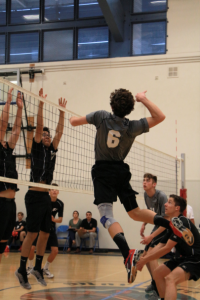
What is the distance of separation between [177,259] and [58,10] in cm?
1178

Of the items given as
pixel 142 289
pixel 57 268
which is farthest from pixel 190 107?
pixel 142 289

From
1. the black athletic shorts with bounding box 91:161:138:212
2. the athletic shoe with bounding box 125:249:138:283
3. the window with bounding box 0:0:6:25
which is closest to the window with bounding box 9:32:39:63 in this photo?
the window with bounding box 0:0:6:25

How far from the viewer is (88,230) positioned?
11.3m

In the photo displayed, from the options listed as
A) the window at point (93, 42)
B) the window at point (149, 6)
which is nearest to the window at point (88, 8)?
the window at point (93, 42)

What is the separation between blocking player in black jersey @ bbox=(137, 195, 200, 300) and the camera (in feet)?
11.8

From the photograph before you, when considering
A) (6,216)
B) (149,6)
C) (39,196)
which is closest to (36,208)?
(39,196)

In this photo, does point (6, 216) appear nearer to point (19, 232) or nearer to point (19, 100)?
point (19, 100)

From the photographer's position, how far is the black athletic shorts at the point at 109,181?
3.33 meters

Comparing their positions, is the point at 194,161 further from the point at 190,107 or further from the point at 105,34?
the point at 105,34

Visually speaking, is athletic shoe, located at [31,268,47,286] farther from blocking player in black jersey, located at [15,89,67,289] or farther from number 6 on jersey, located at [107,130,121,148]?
number 6 on jersey, located at [107,130,121,148]

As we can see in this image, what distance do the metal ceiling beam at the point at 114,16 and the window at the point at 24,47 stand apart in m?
3.18

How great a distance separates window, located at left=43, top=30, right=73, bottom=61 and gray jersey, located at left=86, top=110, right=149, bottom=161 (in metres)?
10.3

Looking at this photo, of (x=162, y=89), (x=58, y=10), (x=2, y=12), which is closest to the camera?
(x=162, y=89)

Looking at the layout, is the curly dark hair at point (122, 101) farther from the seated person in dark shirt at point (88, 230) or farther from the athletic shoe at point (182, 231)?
the seated person in dark shirt at point (88, 230)
